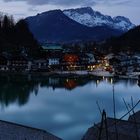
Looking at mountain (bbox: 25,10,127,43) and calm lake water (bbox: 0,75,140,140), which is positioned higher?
mountain (bbox: 25,10,127,43)

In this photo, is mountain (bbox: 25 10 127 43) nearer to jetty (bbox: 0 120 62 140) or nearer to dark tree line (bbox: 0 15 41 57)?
dark tree line (bbox: 0 15 41 57)

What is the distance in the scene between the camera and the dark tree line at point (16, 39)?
37.5 metres

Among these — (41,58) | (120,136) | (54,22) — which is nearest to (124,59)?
(41,58)

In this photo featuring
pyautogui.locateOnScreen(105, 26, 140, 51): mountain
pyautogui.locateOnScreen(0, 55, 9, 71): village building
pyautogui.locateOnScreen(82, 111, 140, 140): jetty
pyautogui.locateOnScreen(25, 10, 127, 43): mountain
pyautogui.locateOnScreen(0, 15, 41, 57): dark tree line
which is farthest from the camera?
pyautogui.locateOnScreen(25, 10, 127, 43): mountain

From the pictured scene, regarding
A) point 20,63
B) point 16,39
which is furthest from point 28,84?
point 16,39

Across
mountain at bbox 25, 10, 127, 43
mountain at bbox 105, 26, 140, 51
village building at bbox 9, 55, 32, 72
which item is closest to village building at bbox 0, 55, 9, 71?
village building at bbox 9, 55, 32, 72

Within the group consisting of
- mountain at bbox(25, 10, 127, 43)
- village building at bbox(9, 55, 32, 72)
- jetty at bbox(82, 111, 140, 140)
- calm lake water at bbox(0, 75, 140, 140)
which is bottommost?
calm lake water at bbox(0, 75, 140, 140)

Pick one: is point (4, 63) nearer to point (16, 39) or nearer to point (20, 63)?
point (20, 63)

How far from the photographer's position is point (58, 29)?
149m

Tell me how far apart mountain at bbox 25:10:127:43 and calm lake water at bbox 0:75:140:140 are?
109334 millimetres

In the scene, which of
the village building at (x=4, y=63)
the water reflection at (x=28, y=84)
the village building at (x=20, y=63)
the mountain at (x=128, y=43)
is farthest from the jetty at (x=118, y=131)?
the mountain at (x=128, y=43)

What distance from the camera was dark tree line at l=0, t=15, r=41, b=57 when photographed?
3750cm

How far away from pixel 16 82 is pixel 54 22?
127 metres

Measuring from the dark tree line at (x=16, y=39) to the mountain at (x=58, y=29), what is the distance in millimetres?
95088
